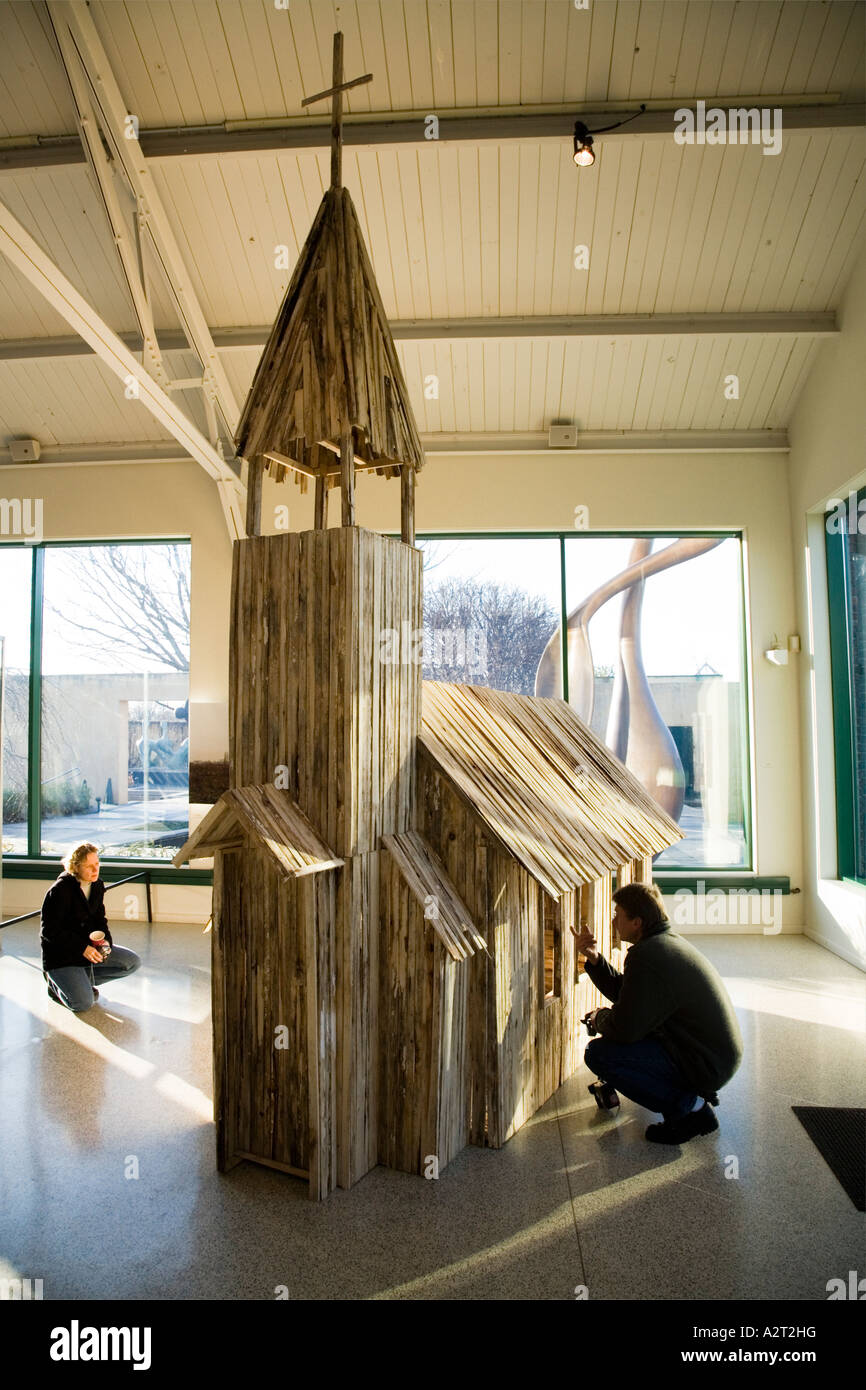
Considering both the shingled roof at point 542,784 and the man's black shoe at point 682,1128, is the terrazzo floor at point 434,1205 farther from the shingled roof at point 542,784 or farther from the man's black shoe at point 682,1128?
the shingled roof at point 542,784

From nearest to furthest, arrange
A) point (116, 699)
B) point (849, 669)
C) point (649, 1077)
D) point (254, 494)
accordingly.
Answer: point (649, 1077) < point (254, 494) < point (849, 669) < point (116, 699)

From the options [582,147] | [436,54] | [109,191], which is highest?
[436,54]

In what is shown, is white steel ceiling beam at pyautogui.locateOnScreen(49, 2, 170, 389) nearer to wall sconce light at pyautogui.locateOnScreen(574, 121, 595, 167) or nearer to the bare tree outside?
the bare tree outside

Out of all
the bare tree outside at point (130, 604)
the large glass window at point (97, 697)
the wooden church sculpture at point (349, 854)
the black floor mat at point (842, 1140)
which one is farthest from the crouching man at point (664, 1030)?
the bare tree outside at point (130, 604)

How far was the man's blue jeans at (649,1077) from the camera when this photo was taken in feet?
13.8

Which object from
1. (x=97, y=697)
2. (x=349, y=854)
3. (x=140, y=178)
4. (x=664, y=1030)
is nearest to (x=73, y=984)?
(x=349, y=854)

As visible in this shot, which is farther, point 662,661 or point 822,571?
point 662,661

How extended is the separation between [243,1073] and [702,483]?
7.21 m

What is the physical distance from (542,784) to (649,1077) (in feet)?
5.31

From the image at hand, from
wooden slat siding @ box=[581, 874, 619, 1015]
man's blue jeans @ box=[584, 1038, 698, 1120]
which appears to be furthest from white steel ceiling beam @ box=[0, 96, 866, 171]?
man's blue jeans @ box=[584, 1038, 698, 1120]

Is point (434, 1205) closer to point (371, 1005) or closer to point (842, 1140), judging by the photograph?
point (371, 1005)

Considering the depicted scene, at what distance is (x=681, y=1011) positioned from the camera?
13.7 feet

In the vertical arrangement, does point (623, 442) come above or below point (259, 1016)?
above

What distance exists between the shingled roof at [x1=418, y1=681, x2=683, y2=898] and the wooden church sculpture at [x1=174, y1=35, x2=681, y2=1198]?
0.03 metres
